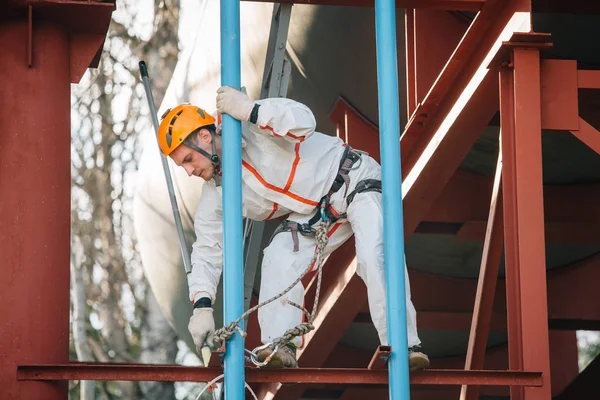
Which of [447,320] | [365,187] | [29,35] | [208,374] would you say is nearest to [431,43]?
[365,187]

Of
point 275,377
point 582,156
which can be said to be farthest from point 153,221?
point 275,377

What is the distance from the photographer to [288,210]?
674cm

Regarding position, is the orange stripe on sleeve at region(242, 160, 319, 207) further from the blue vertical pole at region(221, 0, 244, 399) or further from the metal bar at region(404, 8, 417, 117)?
the metal bar at region(404, 8, 417, 117)

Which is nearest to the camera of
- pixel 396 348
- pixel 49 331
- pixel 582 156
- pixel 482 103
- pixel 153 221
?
pixel 396 348

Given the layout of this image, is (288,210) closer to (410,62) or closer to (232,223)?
(232,223)

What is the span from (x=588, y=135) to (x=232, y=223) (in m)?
2.21

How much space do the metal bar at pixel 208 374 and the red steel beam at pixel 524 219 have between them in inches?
16.3

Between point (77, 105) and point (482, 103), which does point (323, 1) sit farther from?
point (77, 105)

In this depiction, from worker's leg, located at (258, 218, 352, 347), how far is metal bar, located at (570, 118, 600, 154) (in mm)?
1481

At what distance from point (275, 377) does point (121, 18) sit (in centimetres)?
2050

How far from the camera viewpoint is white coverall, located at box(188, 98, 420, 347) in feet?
20.6

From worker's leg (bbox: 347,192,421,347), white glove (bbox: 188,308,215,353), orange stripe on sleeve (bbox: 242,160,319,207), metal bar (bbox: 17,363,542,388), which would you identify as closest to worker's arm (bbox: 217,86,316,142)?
orange stripe on sleeve (bbox: 242,160,319,207)

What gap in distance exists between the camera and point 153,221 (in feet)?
41.2

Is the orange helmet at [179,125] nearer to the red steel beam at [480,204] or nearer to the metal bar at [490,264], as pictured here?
the metal bar at [490,264]
